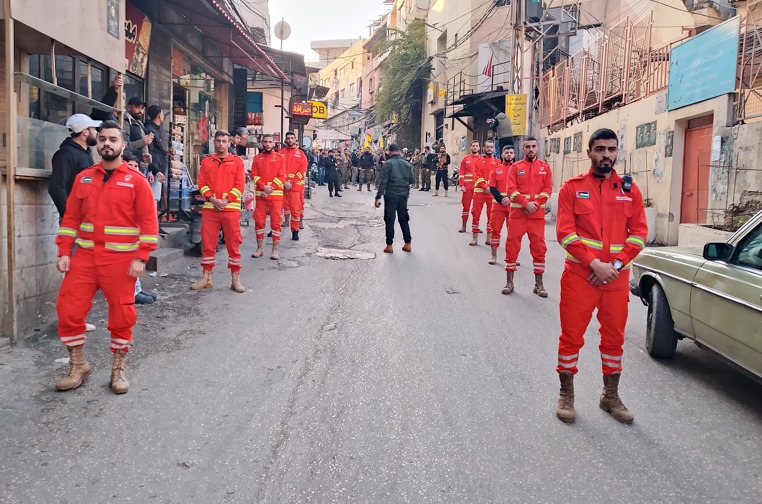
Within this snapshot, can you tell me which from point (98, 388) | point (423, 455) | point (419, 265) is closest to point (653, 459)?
point (423, 455)

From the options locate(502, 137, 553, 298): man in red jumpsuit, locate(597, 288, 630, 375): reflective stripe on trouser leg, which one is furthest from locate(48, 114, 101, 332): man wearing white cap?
locate(502, 137, 553, 298): man in red jumpsuit

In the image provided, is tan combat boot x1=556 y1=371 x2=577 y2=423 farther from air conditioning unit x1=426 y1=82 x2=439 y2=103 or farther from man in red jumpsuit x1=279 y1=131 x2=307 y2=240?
air conditioning unit x1=426 y1=82 x2=439 y2=103

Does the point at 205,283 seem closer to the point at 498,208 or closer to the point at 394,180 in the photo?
the point at 394,180

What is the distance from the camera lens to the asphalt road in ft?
11.2

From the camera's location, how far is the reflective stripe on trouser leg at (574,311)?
14.3 ft

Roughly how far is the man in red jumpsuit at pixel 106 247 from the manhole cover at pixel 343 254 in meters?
6.08

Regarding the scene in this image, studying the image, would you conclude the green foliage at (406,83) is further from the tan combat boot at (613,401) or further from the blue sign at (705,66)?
the tan combat boot at (613,401)

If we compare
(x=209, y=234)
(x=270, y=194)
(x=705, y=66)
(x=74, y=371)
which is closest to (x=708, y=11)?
(x=705, y=66)

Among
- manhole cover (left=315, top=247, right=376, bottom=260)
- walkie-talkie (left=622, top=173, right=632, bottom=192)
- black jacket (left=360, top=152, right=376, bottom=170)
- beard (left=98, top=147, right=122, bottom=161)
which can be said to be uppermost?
black jacket (left=360, top=152, right=376, bottom=170)

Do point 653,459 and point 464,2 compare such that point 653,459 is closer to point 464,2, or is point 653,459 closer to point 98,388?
point 98,388

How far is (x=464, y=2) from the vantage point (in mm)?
33781

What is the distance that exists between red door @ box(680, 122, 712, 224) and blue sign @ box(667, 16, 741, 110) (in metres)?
0.61

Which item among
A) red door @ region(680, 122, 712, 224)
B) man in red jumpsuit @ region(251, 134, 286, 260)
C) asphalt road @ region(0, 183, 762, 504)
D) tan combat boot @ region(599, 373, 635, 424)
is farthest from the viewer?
red door @ region(680, 122, 712, 224)

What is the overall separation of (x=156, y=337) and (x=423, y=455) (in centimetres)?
331
